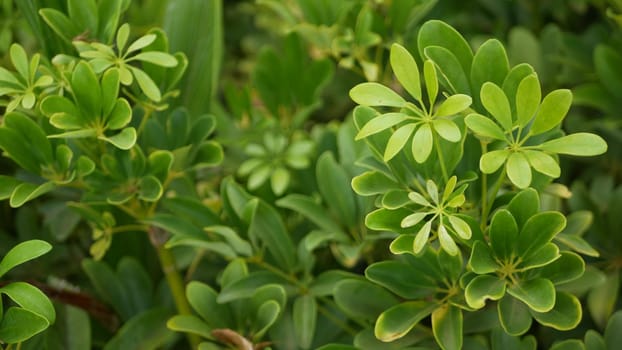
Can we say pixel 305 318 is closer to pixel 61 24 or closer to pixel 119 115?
pixel 119 115

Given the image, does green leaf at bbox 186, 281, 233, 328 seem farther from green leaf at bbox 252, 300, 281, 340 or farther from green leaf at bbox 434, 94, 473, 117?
green leaf at bbox 434, 94, 473, 117

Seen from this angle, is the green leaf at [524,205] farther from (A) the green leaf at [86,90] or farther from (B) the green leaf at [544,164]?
(A) the green leaf at [86,90]

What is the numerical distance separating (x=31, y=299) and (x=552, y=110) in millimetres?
465

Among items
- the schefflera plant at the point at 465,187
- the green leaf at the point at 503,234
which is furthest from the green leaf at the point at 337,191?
the green leaf at the point at 503,234

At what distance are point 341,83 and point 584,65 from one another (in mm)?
364

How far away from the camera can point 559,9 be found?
112 centimetres

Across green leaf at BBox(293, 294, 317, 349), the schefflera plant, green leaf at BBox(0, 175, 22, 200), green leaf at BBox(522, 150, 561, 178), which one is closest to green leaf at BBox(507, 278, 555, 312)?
the schefflera plant

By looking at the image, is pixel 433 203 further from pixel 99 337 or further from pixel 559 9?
pixel 559 9

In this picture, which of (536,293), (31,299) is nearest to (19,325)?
(31,299)

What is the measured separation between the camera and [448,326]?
2.30ft

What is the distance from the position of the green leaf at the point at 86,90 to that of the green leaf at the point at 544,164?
1.25 ft

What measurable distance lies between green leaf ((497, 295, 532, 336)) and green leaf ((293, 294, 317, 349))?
0.19 meters

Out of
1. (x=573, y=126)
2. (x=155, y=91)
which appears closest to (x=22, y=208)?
(x=155, y=91)

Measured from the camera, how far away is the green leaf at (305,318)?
77cm
